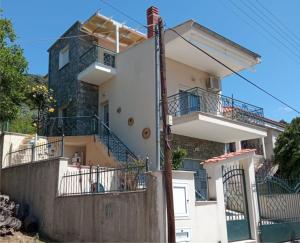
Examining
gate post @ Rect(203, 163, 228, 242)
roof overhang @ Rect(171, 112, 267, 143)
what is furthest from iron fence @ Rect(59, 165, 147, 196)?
roof overhang @ Rect(171, 112, 267, 143)

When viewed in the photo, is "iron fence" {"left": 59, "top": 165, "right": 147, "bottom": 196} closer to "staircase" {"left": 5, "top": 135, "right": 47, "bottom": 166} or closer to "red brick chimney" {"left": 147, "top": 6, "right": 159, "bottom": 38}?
"staircase" {"left": 5, "top": 135, "right": 47, "bottom": 166}

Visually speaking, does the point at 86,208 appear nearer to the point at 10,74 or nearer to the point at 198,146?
the point at 10,74

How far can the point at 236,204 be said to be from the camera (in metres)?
11.8

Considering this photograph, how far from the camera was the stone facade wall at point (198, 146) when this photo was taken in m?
17.1

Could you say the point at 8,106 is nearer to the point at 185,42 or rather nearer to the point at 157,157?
the point at 157,157

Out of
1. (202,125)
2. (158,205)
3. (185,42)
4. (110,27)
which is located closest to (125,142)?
(202,125)

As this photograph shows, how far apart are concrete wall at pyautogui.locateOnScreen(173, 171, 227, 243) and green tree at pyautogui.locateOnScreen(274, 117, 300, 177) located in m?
9.11

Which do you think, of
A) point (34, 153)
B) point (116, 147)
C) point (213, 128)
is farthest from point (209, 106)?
point (34, 153)

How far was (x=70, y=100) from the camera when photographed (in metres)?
20.1

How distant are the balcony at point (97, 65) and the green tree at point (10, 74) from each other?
4449 mm

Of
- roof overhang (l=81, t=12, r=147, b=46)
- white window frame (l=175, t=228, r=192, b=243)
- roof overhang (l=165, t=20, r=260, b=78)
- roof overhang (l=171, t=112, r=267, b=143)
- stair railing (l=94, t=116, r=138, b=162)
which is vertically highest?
roof overhang (l=81, t=12, r=147, b=46)

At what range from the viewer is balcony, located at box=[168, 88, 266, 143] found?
15.7 metres

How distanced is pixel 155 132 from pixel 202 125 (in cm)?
210

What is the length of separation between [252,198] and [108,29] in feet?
41.3
